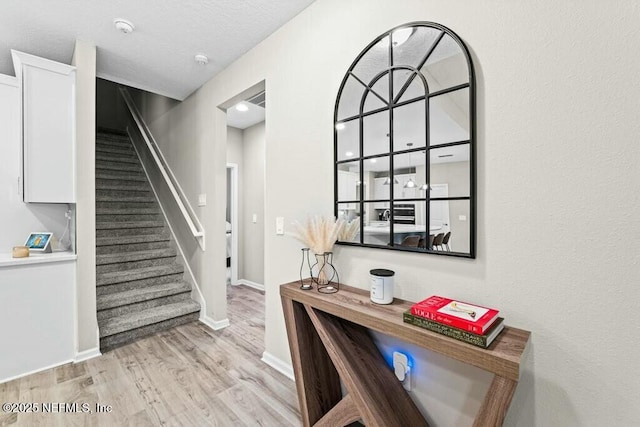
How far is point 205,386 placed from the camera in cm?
197

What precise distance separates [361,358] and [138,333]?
237 centimetres

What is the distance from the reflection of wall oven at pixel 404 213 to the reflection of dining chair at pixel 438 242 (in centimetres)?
13

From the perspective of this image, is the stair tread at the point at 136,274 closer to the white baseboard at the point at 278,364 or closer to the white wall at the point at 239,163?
the white wall at the point at 239,163

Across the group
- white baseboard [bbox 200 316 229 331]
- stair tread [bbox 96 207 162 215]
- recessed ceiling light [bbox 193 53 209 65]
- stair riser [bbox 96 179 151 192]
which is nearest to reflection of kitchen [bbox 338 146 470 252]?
recessed ceiling light [bbox 193 53 209 65]

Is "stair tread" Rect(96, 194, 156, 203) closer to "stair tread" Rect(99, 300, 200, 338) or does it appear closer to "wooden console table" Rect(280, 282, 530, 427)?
"stair tread" Rect(99, 300, 200, 338)

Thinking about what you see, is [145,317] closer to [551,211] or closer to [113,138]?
[551,211]

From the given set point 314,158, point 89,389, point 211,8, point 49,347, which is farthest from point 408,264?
point 49,347

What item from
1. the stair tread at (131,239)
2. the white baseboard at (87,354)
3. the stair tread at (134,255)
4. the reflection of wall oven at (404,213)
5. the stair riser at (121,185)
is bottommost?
the white baseboard at (87,354)

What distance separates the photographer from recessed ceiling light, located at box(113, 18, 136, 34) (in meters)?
2.05

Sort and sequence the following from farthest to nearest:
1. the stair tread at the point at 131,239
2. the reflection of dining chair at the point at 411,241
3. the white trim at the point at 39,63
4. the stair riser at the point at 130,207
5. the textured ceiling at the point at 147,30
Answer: the stair riser at the point at 130,207 < the stair tread at the point at 131,239 < the white trim at the point at 39,63 < the textured ceiling at the point at 147,30 < the reflection of dining chair at the point at 411,241

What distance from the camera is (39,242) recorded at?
2.43 m

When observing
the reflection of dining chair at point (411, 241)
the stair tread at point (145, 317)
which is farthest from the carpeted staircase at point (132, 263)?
the reflection of dining chair at point (411, 241)

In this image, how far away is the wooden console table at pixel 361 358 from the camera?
0.92 meters

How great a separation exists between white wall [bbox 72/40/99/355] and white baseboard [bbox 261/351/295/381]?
1452mm
